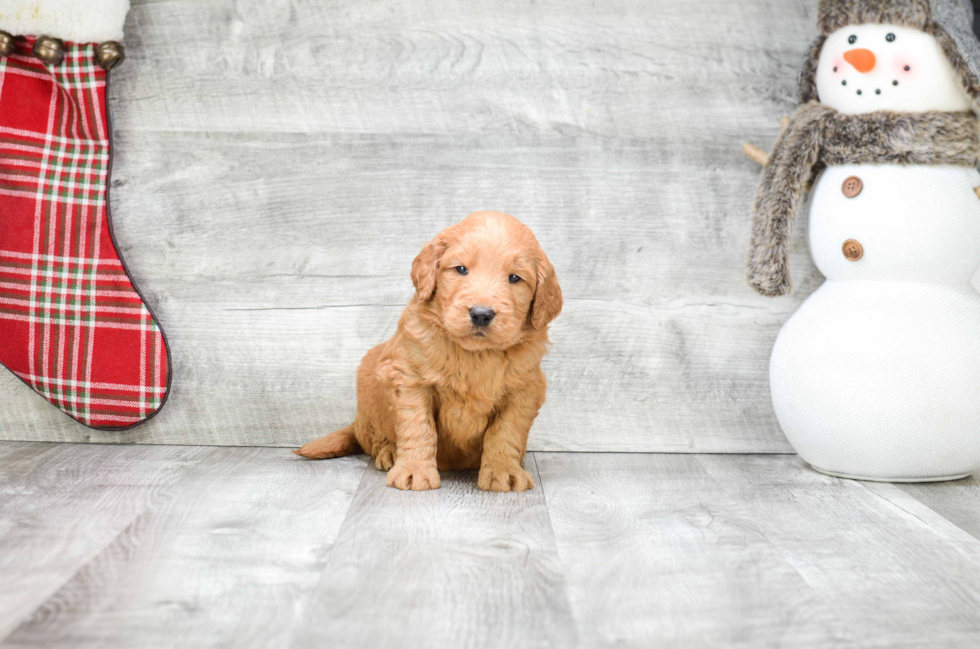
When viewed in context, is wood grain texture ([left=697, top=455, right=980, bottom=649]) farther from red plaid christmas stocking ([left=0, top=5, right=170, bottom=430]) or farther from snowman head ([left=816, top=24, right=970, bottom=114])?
red plaid christmas stocking ([left=0, top=5, right=170, bottom=430])

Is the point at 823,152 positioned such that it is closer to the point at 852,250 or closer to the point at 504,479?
the point at 852,250

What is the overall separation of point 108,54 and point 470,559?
151 centimetres

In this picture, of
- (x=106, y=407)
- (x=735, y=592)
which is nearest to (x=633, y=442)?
(x=735, y=592)

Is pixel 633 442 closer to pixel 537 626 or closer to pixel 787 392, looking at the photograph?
pixel 787 392

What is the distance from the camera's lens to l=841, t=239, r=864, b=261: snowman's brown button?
183 centimetres

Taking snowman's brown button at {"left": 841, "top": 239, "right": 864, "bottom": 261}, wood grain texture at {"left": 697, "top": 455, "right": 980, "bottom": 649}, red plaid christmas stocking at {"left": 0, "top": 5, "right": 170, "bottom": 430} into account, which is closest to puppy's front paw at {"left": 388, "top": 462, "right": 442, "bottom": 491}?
wood grain texture at {"left": 697, "top": 455, "right": 980, "bottom": 649}

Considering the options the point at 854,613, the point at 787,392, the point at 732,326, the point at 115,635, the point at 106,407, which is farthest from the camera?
the point at 732,326

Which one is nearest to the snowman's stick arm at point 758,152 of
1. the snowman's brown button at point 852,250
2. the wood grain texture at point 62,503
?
the snowman's brown button at point 852,250

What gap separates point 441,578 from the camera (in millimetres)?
1207

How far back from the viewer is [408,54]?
212 centimetres

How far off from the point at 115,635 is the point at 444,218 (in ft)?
4.42

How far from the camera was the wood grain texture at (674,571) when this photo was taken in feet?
3.47

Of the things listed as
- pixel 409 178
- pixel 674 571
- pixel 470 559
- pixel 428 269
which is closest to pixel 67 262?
pixel 409 178

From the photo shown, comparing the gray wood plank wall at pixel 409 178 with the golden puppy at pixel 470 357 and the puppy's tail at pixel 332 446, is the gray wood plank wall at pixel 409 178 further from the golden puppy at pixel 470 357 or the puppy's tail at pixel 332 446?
the golden puppy at pixel 470 357
